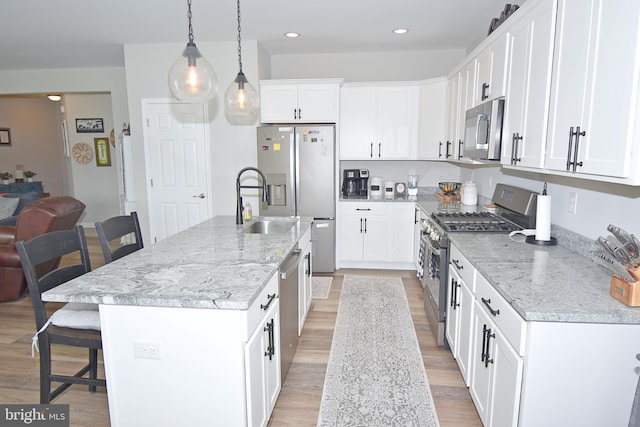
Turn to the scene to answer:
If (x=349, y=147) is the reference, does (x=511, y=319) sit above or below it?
below

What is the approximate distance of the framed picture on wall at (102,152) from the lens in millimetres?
7703

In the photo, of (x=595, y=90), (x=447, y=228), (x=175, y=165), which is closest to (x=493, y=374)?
(x=447, y=228)

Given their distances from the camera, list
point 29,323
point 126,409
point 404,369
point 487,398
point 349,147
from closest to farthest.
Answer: point 126,409, point 487,398, point 404,369, point 29,323, point 349,147

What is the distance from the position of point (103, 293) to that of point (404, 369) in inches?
77.2

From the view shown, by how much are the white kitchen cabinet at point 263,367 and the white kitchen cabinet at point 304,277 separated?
30.4 inches

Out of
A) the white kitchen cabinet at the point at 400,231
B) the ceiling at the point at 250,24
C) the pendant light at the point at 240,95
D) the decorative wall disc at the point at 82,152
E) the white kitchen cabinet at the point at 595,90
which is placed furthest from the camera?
the decorative wall disc at the point at 82,152

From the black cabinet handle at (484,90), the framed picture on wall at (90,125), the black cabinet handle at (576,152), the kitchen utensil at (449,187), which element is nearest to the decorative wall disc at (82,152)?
the framed picture on wall at (90,125)

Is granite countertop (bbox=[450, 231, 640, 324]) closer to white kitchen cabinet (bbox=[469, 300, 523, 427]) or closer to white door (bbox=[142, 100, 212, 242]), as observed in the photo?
white kitchen cabinet (bbox=[469, 300, 523, 427])

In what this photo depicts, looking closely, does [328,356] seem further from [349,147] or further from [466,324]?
[349,147]

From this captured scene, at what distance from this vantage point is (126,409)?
177 centimetres

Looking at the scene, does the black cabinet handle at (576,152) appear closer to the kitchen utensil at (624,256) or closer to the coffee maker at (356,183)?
the kitchen utensil at (624,256)

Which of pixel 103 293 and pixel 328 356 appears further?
pixel 328 356

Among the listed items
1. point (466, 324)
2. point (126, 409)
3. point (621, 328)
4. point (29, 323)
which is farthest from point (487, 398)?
point (29, 323)

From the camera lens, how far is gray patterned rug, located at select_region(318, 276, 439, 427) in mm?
2236
